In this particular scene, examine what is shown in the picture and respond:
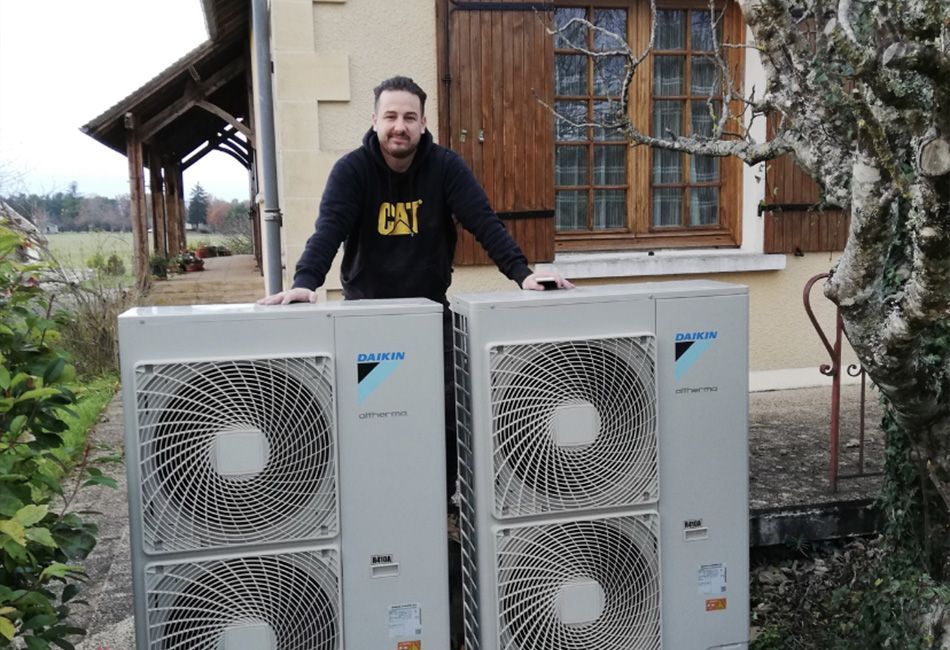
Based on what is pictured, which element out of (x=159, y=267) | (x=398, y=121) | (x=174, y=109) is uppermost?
(x=174, y=109)

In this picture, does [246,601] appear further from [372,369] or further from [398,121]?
[398,121]

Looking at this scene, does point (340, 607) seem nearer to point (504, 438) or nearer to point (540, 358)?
point (504, 438)

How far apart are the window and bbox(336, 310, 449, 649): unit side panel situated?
3903 millimetres

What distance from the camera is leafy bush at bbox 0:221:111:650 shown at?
1822 millimetres

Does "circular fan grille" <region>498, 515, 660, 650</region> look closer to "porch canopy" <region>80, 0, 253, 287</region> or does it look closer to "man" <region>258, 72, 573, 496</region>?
"man" <region>258, 72, 573, 496</region>

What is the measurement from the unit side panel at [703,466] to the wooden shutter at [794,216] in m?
3.86

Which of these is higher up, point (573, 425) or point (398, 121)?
point (398, 121)

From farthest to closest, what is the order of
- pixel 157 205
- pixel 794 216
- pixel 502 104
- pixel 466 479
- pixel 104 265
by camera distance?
pixel 157 205
pixel 104 265
pixel 794 216
pixel 502 104
pixel 466 479

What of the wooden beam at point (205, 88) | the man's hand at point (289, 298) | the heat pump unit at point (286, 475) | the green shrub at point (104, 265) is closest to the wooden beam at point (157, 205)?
the wooden beam at point (205, 88)

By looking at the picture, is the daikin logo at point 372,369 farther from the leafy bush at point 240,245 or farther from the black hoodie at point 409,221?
the leafy bush at point 240,245

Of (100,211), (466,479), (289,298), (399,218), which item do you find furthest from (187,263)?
(466,479)

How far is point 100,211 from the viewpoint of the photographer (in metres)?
20.7

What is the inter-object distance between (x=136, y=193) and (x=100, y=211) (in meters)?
10.1

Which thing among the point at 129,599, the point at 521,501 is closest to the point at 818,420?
the point at 521,501
